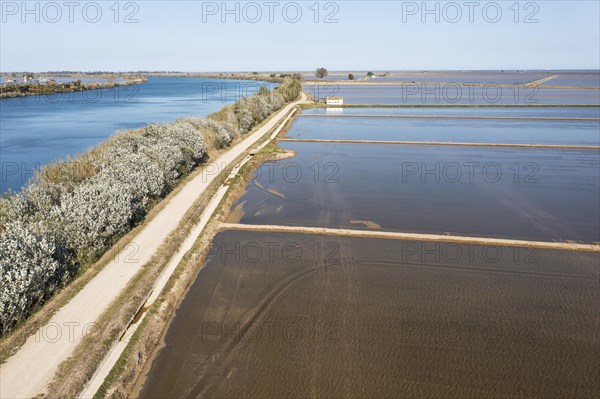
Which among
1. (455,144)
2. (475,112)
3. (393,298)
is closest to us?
(393,298)

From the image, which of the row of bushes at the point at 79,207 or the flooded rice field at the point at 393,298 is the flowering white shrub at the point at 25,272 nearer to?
the row of bushes at the point at 79,207

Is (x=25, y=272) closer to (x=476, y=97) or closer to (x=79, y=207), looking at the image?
(x=79, y=207)

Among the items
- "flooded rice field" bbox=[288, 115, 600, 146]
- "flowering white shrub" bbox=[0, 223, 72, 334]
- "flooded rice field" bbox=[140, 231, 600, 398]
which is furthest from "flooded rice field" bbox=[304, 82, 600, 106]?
"flowering white shrub" bbox=[0, 223, 72, 334]

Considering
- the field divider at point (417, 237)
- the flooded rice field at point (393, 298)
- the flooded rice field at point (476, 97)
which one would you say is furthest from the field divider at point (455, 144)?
the flooded rice field at point (476, 97)

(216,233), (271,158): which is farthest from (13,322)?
(271,158)

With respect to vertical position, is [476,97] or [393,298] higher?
[476,97]

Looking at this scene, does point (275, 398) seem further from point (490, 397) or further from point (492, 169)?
point (492, 169)

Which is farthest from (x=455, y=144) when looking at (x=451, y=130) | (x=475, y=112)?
(x=475, y=112)
